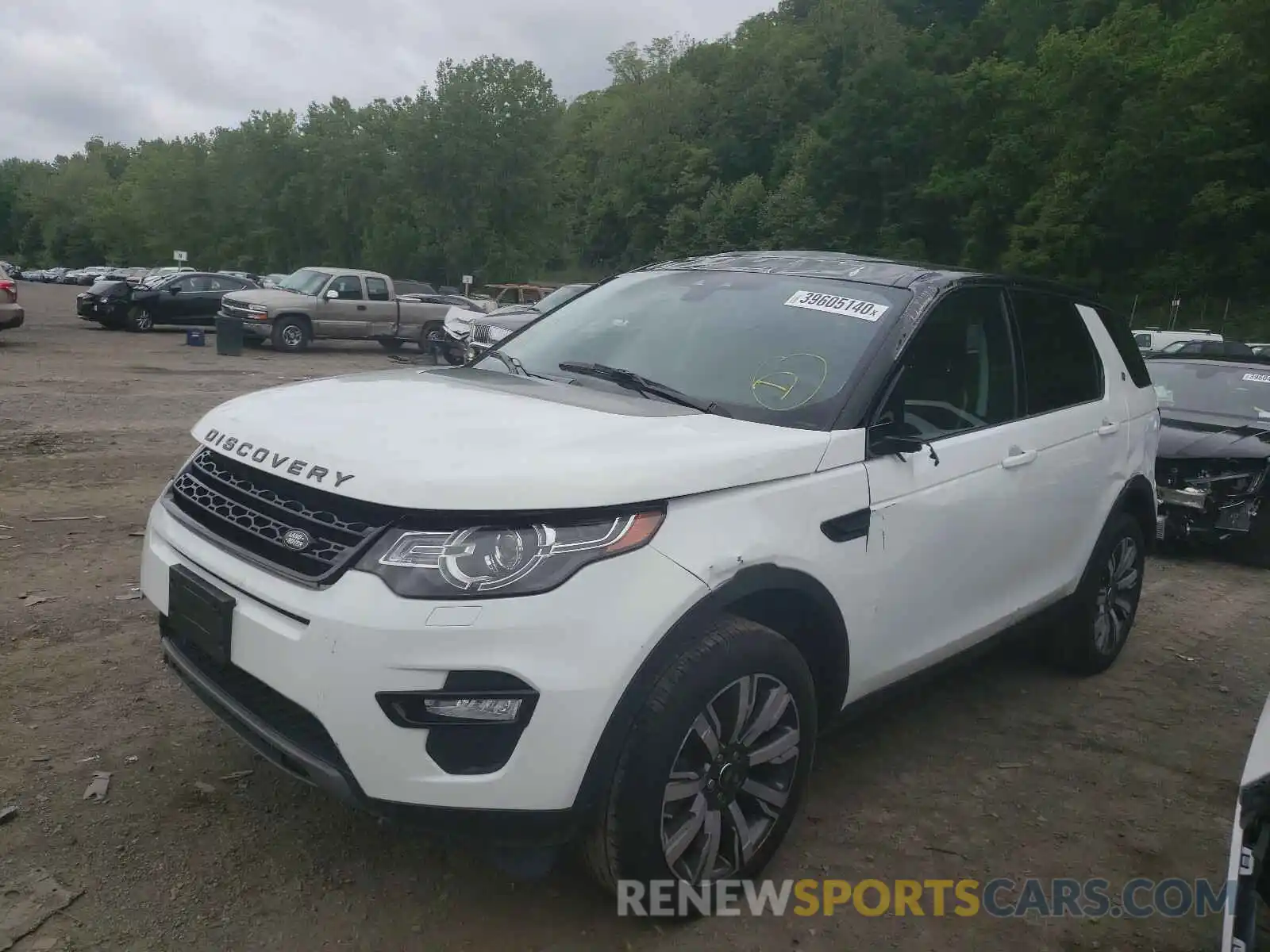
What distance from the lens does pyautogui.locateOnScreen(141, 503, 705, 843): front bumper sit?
2236 mm

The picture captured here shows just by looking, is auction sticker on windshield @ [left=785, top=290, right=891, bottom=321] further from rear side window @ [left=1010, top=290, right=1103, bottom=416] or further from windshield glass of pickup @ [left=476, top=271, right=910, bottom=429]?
rear side window @ [left=1010, top=290, right=1103, bottom=416]

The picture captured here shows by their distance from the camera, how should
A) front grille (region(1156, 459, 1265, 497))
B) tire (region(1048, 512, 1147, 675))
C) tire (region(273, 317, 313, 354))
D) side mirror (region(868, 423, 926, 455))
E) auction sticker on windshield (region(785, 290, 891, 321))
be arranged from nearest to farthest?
side mirror (region(868, 423, 926, 455)) < auction sticker on windshield (region(785, 290, 891, 321)) < tire (region(1048, 512, 1147, 675)) < front grille (region(1156, 459, 1265, 497)) < tire (region(273, 317, 313, 354))

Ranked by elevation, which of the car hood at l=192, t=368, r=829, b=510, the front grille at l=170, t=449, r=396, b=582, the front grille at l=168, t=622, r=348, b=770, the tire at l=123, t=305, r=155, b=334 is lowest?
the tire at l=123, t=305, r=155, b=334

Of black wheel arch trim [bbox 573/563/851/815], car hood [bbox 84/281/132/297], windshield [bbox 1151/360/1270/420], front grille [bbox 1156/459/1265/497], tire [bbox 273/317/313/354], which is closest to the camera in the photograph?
black wheel arch trim [bbox 573/563/851/815]

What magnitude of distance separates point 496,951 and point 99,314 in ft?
80.9

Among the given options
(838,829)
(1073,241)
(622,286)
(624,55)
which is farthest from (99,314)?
(624,55)

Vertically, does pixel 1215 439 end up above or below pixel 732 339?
below

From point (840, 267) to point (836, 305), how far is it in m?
0.37

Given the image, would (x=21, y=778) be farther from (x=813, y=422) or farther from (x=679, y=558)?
(x=813, y=422)

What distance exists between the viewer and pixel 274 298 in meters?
20.5

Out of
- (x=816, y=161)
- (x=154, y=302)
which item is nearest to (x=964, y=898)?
(x=154, y=302)

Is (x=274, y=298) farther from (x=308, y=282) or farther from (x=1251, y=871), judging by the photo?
(x=1251, y=871)

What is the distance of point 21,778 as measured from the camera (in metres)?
3.22

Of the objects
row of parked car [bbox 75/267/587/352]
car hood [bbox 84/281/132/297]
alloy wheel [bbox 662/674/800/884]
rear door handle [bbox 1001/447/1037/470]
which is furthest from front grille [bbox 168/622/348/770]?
car hood [bbox 84/281/132/297]
